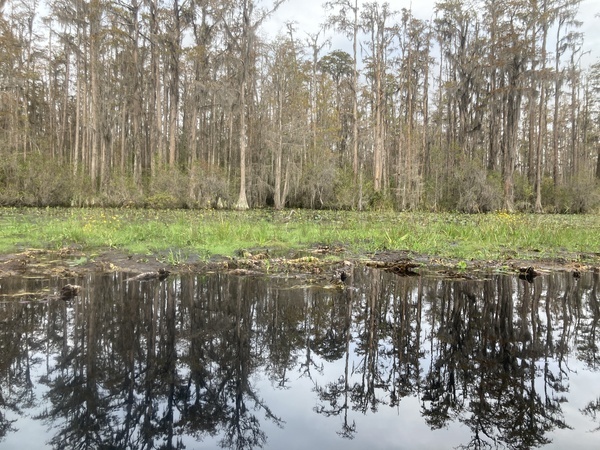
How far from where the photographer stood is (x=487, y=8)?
2870cm

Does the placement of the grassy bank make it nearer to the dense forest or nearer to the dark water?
the dark water

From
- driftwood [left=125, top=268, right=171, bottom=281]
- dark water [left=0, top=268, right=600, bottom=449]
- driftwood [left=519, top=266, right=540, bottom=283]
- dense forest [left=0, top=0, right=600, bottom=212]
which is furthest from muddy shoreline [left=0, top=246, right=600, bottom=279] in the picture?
dense forest [left=0, top=0, right=600, bottom=212]

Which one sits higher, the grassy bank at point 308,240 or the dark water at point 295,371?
the grassy bank at point 308,240

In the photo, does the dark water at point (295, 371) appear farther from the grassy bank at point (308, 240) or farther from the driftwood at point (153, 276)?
the grassy bank at point (308, 240)

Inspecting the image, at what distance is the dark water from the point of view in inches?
87.1

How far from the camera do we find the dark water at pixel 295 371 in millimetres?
2213

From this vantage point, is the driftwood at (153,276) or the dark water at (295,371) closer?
the dark water at (295,371)

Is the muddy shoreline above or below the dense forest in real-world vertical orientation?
below

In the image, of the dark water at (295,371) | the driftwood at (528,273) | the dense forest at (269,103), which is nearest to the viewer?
the dark water at (295,371)

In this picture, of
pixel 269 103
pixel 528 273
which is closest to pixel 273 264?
pixel 528 273

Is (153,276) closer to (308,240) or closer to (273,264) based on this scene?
(273,264)

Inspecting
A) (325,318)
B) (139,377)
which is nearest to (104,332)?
(139,377)

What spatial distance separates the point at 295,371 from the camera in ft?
10.0

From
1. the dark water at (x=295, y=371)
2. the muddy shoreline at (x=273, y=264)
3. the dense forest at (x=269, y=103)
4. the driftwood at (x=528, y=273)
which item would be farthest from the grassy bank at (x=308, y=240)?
the dense forest at (x=269, y=103)
